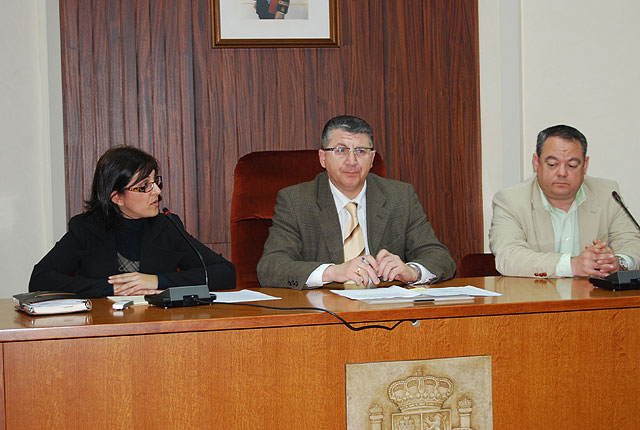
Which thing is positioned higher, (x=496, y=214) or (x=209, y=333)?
(x=496, y=214)

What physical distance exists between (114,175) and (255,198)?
553mm

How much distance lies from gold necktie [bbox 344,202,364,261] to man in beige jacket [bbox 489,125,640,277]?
49 cm

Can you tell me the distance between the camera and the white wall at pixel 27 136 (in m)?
2.86

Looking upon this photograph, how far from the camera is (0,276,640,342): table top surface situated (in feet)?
4.17

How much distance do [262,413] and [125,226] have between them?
1.12m

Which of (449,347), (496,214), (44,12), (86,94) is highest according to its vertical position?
(44,12)

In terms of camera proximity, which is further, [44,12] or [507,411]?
[44,12]

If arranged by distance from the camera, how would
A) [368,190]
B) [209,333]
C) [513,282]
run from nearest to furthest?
[209,333]
[513,282]
[368,190]

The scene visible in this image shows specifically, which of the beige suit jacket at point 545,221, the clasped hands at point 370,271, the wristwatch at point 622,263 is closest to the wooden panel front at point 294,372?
the clasped hands at point 370,271

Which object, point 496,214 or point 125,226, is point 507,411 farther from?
point 125,226

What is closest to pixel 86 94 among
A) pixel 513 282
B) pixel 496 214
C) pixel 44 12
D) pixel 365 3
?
pixel 44 12

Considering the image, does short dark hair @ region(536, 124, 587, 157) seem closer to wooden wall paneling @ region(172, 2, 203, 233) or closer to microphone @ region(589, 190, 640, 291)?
microphone @ region(589, 190, 640, 291)

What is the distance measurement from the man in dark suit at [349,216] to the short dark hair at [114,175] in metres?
0.51

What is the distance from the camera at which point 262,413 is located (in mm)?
1338
